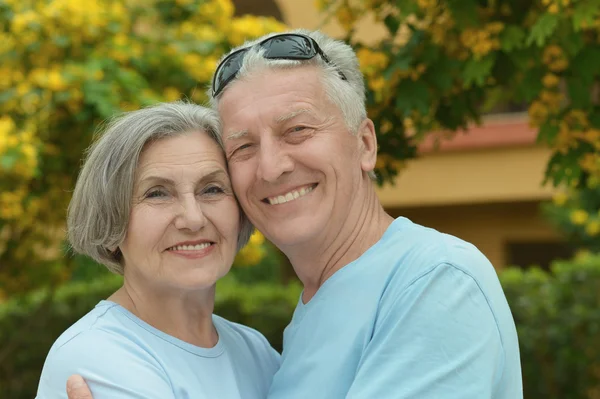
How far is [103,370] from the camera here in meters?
2.03

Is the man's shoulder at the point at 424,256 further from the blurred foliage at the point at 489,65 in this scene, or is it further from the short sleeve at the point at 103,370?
the blurred foliage at the point at 489,65

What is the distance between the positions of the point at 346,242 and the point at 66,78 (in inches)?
101

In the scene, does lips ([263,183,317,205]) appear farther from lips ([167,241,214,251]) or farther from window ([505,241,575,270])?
window ([505,241,575,270])

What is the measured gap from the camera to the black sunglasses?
2260 mm

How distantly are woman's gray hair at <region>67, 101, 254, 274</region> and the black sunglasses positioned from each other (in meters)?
0.14

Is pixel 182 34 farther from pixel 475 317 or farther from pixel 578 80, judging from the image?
pixel 475 317

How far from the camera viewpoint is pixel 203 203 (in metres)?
2.30

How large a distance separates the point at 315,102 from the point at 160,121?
1.44 ft

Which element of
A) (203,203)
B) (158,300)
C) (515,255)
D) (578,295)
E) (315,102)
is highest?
(315,102)

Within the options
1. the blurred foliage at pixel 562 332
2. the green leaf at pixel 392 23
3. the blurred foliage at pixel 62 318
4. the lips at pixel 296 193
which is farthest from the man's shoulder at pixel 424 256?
the blurred foliage at pixel 62 318

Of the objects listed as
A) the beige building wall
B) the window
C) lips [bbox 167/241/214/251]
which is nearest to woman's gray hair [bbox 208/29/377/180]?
lips [bbox 167/241/214/251]

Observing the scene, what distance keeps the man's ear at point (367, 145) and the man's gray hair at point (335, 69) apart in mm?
30

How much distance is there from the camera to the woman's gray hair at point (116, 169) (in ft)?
7.36

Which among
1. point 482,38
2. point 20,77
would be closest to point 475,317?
point 482,38
